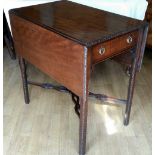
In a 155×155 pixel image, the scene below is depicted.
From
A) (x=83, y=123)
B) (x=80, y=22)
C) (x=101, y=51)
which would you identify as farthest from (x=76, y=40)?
(x=83, y=123)

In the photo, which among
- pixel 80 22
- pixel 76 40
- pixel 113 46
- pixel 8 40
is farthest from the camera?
pixel 8 40

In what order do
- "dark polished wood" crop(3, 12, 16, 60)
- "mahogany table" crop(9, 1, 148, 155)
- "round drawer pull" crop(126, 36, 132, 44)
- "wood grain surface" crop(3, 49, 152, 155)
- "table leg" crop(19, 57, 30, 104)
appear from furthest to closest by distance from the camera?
"dark polished wood" crop(3, 12, 16, 60), "table leg" crop(19, 57, 30, 104), "wood grain surface" crop(3, 49, 152, 155), "round drawer pull" crop(126, 36, 132, 44), "mahogany table" crop(9, 1, 148, 155)

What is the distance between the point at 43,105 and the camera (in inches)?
68.8

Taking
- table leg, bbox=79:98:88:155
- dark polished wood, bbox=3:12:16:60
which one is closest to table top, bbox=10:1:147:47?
table leg, bbox=79:98:88:155

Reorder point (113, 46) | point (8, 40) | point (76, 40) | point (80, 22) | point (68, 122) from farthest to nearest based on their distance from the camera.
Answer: point (8, 40) < point (68, 122) < point (80, 22) < point (113, 46) < point (76, 40)

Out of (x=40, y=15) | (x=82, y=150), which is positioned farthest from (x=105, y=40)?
(x=82, y=150)

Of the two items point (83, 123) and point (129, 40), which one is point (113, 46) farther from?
point (83, 123)

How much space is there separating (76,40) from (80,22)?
0.82 ft

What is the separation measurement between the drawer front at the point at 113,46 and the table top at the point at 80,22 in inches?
1.3

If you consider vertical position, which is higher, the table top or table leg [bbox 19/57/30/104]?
the table top

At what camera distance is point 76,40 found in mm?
993

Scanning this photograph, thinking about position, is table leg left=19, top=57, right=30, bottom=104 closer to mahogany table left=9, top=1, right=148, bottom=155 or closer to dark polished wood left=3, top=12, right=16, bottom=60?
mahogany table left=9, top=1, right=148, bottom=155

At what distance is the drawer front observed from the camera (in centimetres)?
104

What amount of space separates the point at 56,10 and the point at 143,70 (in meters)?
1.17
